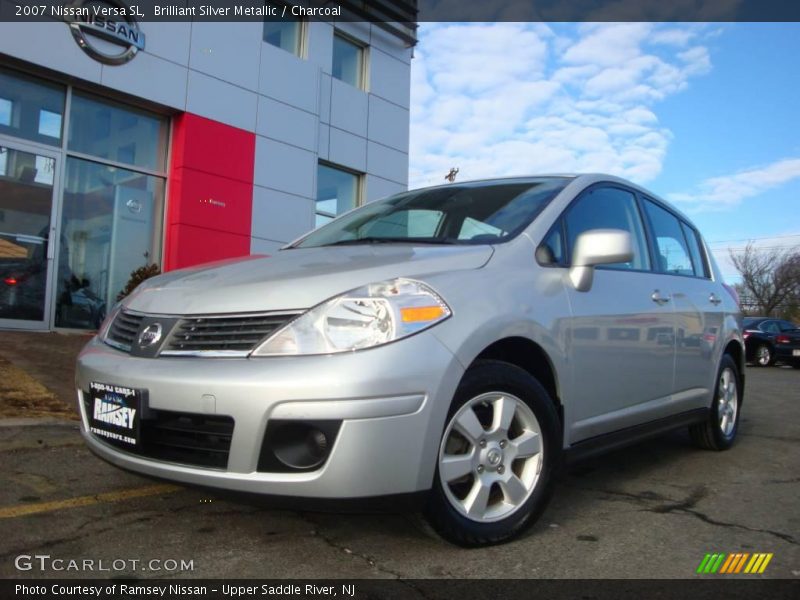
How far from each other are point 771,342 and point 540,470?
16.5 m

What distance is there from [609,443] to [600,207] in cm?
122

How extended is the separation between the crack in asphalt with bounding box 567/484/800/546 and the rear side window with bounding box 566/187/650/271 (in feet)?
3.79

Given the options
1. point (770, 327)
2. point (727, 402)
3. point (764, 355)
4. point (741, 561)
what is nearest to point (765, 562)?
point (741, 561)

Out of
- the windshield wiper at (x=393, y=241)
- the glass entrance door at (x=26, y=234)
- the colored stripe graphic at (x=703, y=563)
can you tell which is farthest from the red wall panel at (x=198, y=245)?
the colored stripe graphic at (x=703, y=563)

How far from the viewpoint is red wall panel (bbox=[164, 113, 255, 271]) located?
9797mm

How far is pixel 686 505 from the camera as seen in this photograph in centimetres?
315

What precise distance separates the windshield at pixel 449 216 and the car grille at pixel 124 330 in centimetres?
111

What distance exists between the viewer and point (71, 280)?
29.6 ft

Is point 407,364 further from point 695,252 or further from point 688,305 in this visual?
point 695,252

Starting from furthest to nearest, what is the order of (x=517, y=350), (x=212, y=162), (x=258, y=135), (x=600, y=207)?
1. (x=258, y=135)
2. (x=212, y=162)
3. (x=600, y=207)
4. (x=517, y=350)

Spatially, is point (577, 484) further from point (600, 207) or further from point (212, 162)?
point (212, 162)

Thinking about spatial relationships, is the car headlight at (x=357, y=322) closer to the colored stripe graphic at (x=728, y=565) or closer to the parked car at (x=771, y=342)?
the colored stripe graphic at (x=728, y=565)

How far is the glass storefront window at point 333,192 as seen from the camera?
12.4 metres

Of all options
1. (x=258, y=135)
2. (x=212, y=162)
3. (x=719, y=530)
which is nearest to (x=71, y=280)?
(x=212, y=162)
